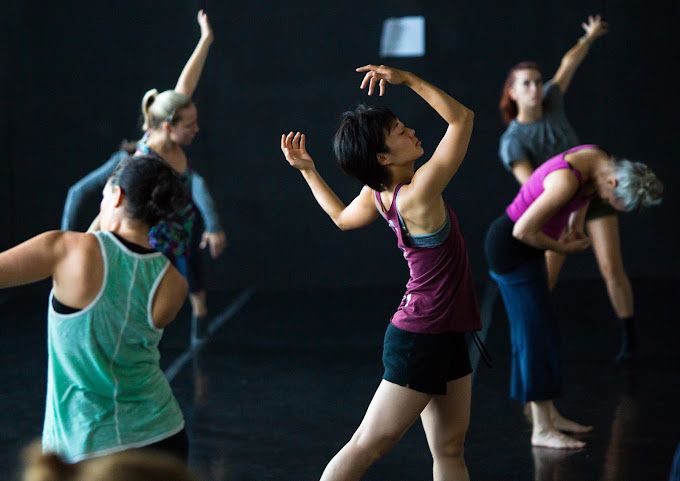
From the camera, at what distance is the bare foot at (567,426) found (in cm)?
415

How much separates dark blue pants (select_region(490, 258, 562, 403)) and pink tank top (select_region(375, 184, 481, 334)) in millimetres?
1098

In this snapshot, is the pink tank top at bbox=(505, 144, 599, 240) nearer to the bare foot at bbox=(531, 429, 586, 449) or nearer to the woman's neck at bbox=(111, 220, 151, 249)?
the bare foot at bbox=(531, 429, 586, 449)

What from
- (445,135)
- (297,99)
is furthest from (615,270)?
(297,99)

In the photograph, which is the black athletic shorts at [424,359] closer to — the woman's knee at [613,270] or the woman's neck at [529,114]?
the woman's knee at [613,270]

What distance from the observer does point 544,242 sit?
381 centimetres

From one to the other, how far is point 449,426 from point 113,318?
1084mm

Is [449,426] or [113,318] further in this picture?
[449,426]

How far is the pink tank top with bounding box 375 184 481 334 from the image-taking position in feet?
9.29

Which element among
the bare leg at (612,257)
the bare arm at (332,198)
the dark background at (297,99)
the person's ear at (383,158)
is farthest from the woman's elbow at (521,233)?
the dark background at (297,99)

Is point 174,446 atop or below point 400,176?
below

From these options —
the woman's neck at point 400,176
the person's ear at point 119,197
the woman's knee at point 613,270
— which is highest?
the person's ear at point 119,197

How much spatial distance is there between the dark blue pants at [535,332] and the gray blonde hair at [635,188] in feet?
1.24

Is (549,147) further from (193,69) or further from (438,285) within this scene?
(438,285)

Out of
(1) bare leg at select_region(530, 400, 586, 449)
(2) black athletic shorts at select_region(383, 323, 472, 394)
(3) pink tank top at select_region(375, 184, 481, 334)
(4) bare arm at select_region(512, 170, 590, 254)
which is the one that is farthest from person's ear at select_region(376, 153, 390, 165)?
(1) bare leg at select_region(530, 400, 586, 449)
